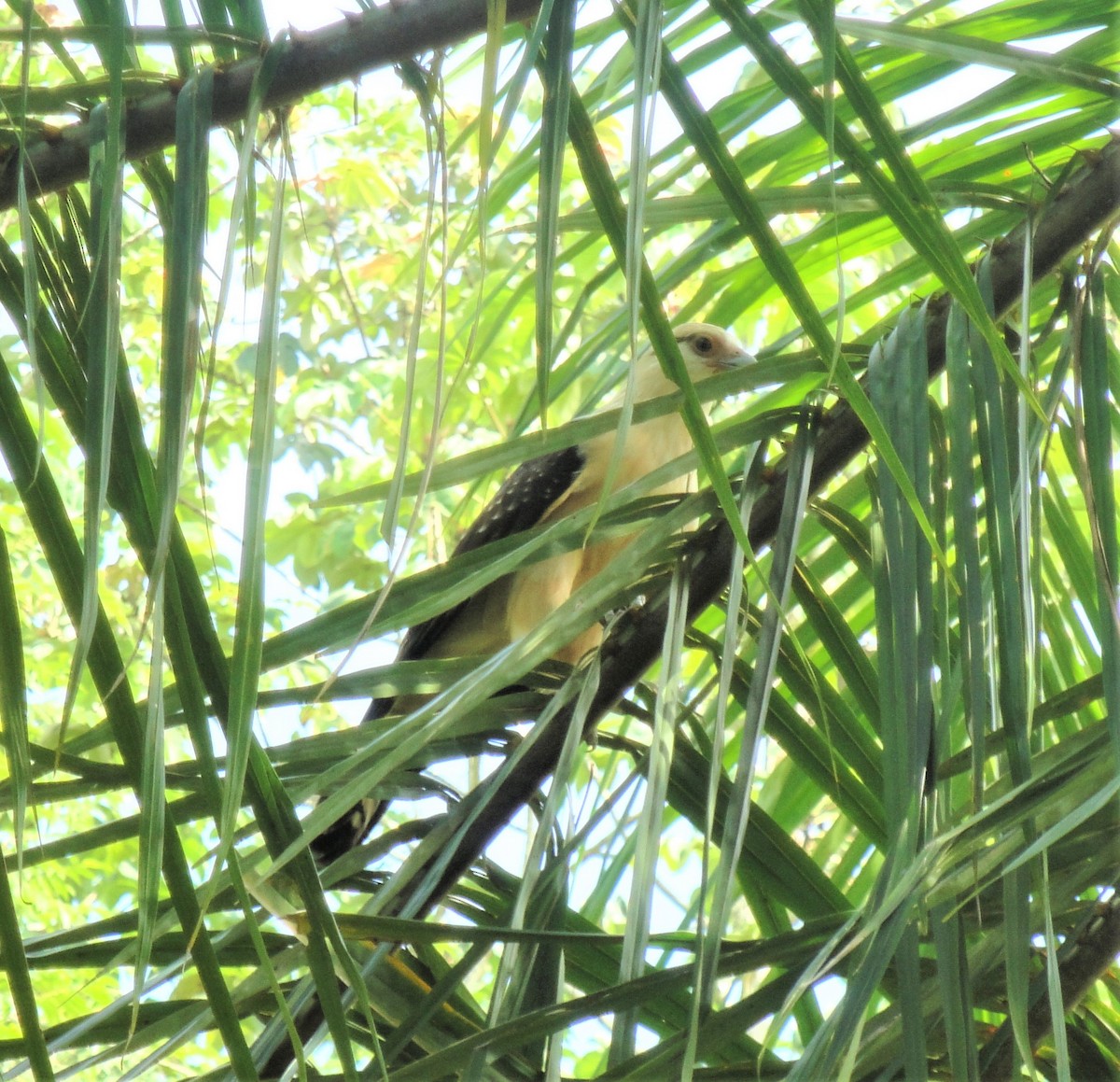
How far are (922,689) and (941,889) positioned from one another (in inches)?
6.1

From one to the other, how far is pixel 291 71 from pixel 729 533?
66cm

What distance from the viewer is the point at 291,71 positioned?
1.04m

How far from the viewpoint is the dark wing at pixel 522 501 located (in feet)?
12.3

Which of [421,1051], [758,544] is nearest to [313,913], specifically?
[421,1051]

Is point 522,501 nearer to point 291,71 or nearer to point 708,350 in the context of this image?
point 708,350

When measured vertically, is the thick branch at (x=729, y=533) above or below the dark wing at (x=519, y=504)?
below

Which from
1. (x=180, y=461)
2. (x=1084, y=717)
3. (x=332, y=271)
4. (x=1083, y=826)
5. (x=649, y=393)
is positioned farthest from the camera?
(x=332, y=271)

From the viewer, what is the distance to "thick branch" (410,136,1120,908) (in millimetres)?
1441

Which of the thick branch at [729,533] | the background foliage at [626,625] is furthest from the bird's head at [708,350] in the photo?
the thick branch at [729,533]

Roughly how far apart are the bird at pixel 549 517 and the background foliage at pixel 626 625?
4.94ft

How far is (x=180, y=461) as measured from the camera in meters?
0.85

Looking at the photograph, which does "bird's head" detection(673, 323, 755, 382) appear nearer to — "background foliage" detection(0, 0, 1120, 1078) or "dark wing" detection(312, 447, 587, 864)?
"dark wing" detection(312, 447, 587, 864)

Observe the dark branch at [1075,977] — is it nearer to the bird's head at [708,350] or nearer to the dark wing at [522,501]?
the dark wing at [522,501]

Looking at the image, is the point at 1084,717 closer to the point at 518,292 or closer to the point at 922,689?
the point at 922,689
